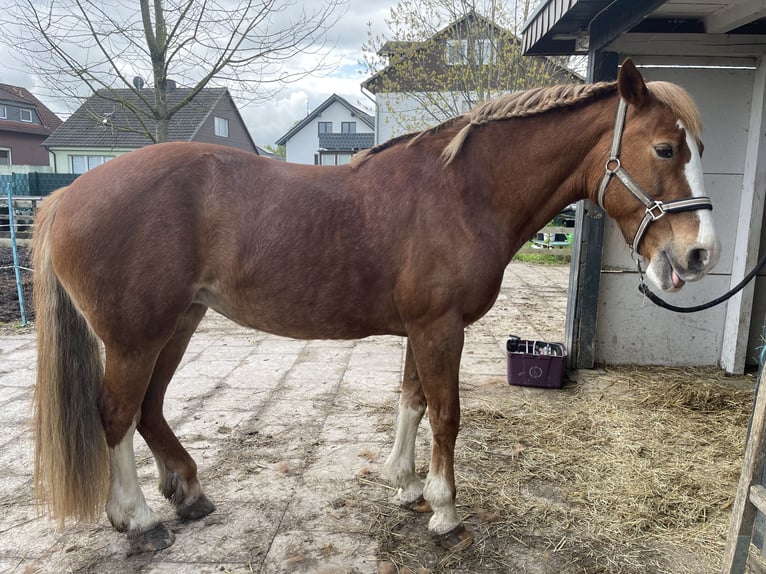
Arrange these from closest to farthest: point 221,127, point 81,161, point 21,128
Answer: point 81,161 < point 221,127 < point 21,128

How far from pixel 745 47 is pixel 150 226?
4464 mm

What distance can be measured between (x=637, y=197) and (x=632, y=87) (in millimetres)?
409

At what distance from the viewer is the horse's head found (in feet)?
5.89

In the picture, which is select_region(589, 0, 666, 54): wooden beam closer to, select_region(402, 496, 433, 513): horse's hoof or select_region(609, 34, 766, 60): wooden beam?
select_region(609, 34, 766, 60): wooden beam

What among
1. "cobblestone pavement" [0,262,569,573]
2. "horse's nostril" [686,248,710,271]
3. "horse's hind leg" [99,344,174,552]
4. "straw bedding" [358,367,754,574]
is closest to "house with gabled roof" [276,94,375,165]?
"cobblestone pavement" [0,262,569,573]

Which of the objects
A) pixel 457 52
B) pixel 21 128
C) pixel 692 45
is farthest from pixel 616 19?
pixel 21 128

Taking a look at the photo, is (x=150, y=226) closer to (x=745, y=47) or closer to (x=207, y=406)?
(x=207, y=406)

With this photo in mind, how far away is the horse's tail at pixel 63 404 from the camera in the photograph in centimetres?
205

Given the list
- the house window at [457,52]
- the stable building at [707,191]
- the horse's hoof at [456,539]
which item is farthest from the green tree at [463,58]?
the horse's hoof at [456,539]

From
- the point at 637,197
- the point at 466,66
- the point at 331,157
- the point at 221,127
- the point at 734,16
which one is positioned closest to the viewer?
the point at 637,197

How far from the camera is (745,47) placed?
3869mm

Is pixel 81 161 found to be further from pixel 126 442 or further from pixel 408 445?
pixel 408 445

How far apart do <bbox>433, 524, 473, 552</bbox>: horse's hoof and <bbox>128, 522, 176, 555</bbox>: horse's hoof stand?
45.2 inches

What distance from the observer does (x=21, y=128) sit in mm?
27250
